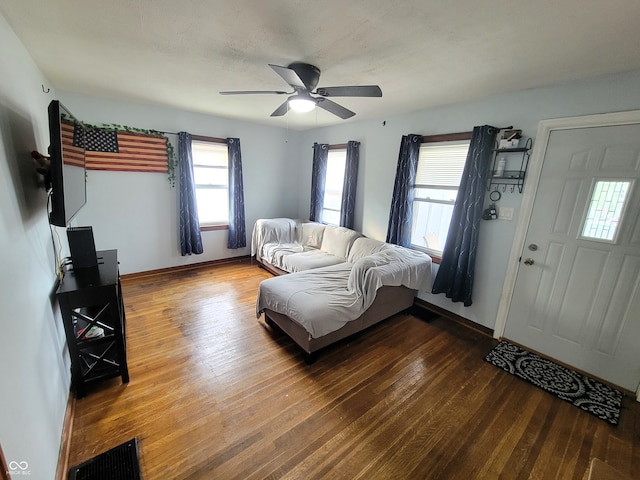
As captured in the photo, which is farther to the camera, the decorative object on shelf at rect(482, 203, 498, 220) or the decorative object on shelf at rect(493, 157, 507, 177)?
the decorative object on shelf at rect(482, 203, 498, 220)

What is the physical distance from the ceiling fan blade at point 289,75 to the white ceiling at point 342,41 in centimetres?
20

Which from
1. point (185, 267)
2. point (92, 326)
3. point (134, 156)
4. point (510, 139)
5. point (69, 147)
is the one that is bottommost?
point (185, 267)

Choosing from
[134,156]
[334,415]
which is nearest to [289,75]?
[334,415]

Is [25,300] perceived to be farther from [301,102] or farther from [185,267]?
[185,267]

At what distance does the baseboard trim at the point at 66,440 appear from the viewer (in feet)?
4.46

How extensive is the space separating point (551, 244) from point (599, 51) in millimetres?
1514

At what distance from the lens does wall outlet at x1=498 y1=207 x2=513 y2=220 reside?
104 inches

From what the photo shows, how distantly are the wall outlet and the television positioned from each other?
11.5 feet

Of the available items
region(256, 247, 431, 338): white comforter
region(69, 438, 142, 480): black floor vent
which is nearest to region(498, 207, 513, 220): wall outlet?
region(256, 247, 431, 338): white comforter

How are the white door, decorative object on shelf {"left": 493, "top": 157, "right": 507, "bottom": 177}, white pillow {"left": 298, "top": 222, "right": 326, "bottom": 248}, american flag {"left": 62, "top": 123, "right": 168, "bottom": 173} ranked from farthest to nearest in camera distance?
white pillow {"left": 298, "top": 222, "right": 326, "bottom": 248}, american flag {"left": 62, "top": 123, "right": 168, "bottom": 173}, decorative object on shelf {"left": 493, "top": 157, "right": 507, "bottom": 177}, the white door

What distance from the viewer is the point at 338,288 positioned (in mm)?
2686

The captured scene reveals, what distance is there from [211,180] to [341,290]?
3.12 m

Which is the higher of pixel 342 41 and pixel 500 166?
pixel 342 41

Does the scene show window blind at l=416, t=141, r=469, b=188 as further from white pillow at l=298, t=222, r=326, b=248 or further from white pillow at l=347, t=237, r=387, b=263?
white pillow at l=298, t=222, r=326, b=248
